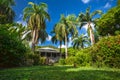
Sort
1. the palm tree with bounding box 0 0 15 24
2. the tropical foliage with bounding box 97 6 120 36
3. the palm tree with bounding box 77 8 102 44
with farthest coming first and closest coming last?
the palm tree with bounding box 77 8 102 44 → the palm tree with bounding box 0 0 15 24 → the tropical foliage with bounding box 97 6 120 36

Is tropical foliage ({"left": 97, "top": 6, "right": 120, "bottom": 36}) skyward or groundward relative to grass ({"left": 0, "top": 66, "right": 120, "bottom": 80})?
skyward

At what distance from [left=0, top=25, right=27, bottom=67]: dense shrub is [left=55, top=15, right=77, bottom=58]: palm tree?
105ft

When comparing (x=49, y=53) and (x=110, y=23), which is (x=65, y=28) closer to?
(x=49, y=53)

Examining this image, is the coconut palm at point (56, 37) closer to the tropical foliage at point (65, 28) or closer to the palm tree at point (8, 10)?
the tropical foliage at point (65, 28)

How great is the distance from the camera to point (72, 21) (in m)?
52.5

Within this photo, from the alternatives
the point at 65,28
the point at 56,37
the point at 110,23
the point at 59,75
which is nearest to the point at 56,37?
the point at 56,37

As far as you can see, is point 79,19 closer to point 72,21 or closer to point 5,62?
point 72,21

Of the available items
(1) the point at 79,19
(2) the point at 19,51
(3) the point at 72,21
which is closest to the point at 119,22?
(1) the point at 79,19

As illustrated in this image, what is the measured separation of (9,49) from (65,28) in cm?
3414

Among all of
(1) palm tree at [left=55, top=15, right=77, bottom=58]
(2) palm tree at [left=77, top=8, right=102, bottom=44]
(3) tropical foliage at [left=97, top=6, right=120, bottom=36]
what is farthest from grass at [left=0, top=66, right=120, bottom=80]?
(1) palm tree at [left=55, top=15, right=77, bottom=58]

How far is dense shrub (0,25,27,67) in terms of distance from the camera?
1959 centimetres

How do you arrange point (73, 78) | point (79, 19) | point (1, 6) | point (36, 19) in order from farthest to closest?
point (79, 19)
point (36, 19)
point (1, 6)
point (73, 78)

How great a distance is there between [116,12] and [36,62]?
55.1 feet

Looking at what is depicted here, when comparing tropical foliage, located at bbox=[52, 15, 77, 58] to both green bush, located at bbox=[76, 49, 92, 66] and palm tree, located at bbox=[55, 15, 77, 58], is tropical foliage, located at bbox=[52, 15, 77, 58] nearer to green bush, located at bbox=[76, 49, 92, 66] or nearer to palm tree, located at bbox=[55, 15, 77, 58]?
palm tree, located at bbox=[55, 15, 77, 58]
